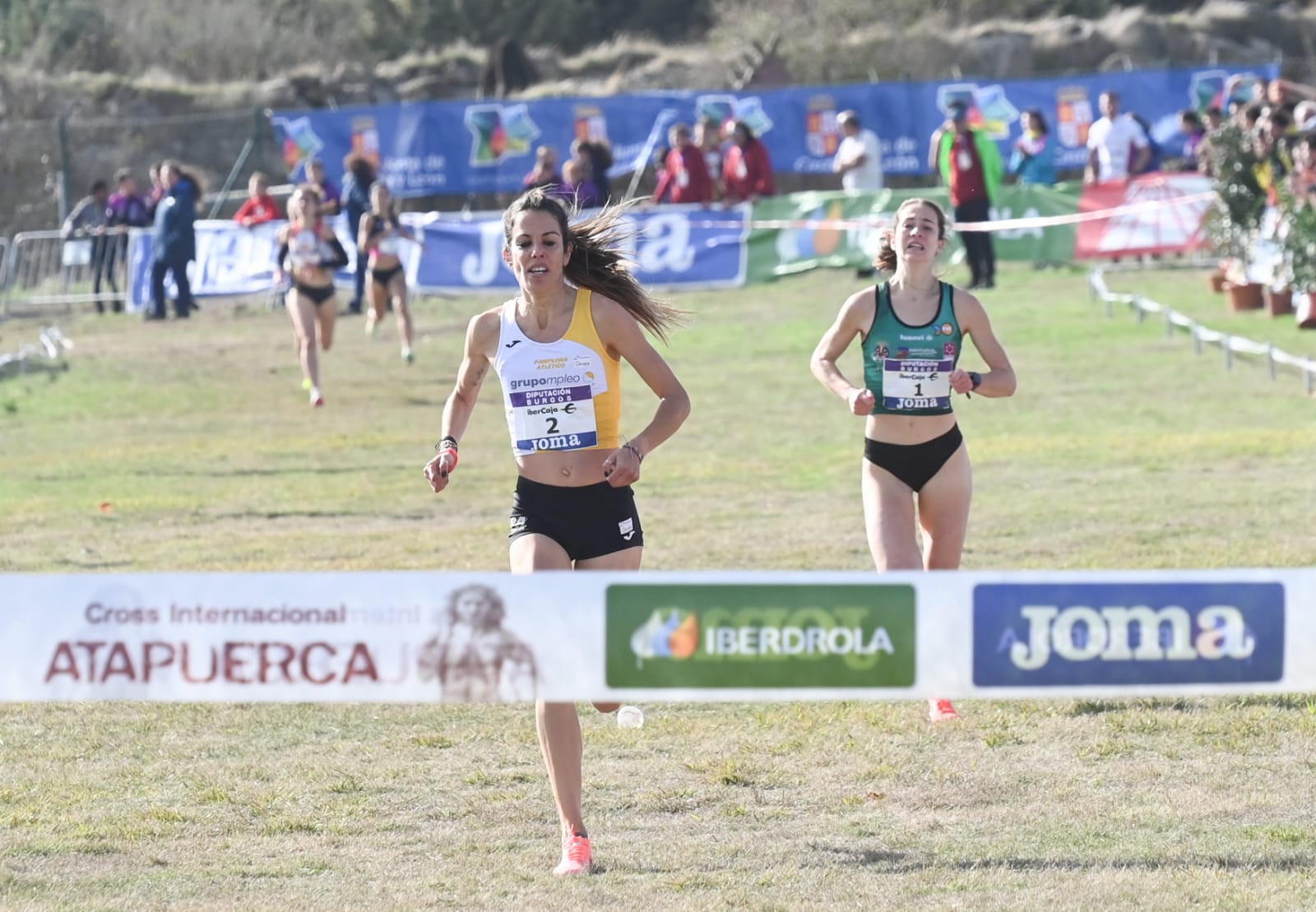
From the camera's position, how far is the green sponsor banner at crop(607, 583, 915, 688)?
4.57m

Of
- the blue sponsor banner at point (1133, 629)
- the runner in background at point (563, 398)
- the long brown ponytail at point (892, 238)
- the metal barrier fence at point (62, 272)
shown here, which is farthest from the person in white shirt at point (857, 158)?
the blue sponsor banner at point (1133, 629)

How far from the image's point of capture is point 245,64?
147 ft

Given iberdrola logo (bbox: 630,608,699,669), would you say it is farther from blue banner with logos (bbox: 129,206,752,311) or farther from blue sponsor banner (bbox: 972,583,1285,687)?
blue banner with logos (bbox: 129,206,752,311)

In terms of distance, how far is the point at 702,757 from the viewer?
24.2ft

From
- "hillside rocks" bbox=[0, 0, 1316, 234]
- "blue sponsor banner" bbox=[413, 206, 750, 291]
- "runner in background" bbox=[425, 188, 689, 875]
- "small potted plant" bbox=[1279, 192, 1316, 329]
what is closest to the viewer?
"runner in background" bbox=[425, 188, 689, 875]

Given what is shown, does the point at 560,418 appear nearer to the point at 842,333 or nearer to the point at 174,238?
the point at 842,333

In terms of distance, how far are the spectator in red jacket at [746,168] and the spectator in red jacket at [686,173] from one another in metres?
0.32

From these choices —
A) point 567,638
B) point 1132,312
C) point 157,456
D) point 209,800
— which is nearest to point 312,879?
point 209,800

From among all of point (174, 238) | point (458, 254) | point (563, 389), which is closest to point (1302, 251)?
point (458, 254)

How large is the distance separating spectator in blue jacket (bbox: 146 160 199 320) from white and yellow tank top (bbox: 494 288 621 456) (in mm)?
20343

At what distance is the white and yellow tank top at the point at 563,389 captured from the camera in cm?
618

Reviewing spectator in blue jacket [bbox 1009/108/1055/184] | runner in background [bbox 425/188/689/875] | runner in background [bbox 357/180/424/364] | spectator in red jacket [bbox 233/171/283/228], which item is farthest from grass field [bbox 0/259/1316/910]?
spectator in blue jacket [bbox 1009/108/1055/184]

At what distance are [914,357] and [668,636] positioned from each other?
10.4ft

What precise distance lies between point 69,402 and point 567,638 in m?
15.9
